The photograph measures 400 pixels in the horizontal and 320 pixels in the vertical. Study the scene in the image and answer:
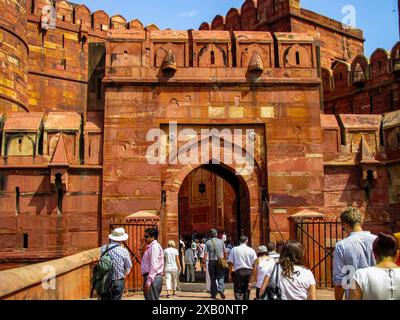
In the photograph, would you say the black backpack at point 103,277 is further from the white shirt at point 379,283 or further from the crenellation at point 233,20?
the crenellation at point 233,20

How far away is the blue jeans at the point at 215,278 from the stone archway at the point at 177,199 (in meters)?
2.89

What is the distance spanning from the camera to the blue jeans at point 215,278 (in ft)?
31.8

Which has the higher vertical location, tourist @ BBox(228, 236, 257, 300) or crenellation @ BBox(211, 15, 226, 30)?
crenellation @ BBox(211, 15, 226, 30)

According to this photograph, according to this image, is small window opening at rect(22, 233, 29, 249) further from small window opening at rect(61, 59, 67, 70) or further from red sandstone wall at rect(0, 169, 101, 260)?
small window opening at rect(61, 59, 67, 70)

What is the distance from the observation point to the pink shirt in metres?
6.59

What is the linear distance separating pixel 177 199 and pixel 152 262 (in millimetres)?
6410

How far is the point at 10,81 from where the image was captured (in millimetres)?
18156

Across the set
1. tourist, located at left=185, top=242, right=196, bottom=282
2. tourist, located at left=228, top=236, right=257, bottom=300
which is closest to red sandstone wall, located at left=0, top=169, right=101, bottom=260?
tourist, located at left=185, top=242, right=196, bottom=282

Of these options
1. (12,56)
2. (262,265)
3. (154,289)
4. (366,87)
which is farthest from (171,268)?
(366,87)

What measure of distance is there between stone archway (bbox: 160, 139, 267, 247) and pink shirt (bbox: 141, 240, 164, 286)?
593 cm

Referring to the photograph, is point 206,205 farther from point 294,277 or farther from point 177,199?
point 294,277

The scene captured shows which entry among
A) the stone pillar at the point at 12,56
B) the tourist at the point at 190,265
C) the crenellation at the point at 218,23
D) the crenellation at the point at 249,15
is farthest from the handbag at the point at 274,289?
the crenellation at the point at 218,23

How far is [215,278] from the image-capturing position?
9.88 meters
